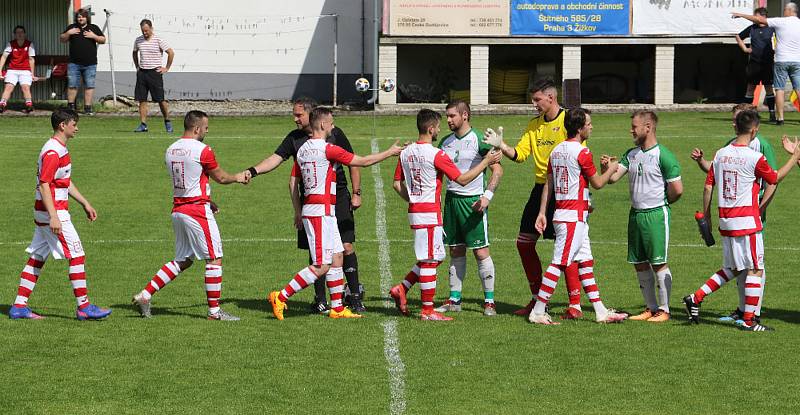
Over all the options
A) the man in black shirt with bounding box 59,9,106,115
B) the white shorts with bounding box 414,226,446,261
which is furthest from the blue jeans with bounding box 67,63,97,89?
the white shorts with bounding box 414,226,446,261

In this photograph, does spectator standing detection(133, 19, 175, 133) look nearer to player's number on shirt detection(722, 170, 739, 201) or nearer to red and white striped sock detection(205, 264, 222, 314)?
red and white striped sock detection(205, 264, 222, 314)

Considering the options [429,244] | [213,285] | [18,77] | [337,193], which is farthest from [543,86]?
[18,77]

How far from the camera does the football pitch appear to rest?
31.3 feet

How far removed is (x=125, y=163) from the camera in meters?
22.1

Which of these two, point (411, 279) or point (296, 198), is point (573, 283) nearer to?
point (411, 279)

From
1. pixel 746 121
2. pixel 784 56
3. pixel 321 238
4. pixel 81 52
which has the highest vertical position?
pixel 81 52

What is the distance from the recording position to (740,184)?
11875 mm

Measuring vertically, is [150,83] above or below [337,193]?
above

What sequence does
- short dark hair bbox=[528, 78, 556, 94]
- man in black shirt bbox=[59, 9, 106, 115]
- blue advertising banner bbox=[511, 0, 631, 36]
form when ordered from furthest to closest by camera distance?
blue advertising banner bbox=[511, 0, 631, 36]
man in black shirt bbox=[59, 9, 106, 115]
short dark hair bbox=[528, 78, 556, 94]

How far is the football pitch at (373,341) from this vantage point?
954 cm

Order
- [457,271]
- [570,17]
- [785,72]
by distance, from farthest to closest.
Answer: [570,17]
[785,72]
[457,271]

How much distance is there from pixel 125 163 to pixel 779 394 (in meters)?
14.7

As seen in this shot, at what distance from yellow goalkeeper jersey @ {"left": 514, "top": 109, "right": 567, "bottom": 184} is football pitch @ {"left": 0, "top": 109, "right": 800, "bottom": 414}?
151 centimetres

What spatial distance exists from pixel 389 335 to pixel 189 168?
239 centimetres
